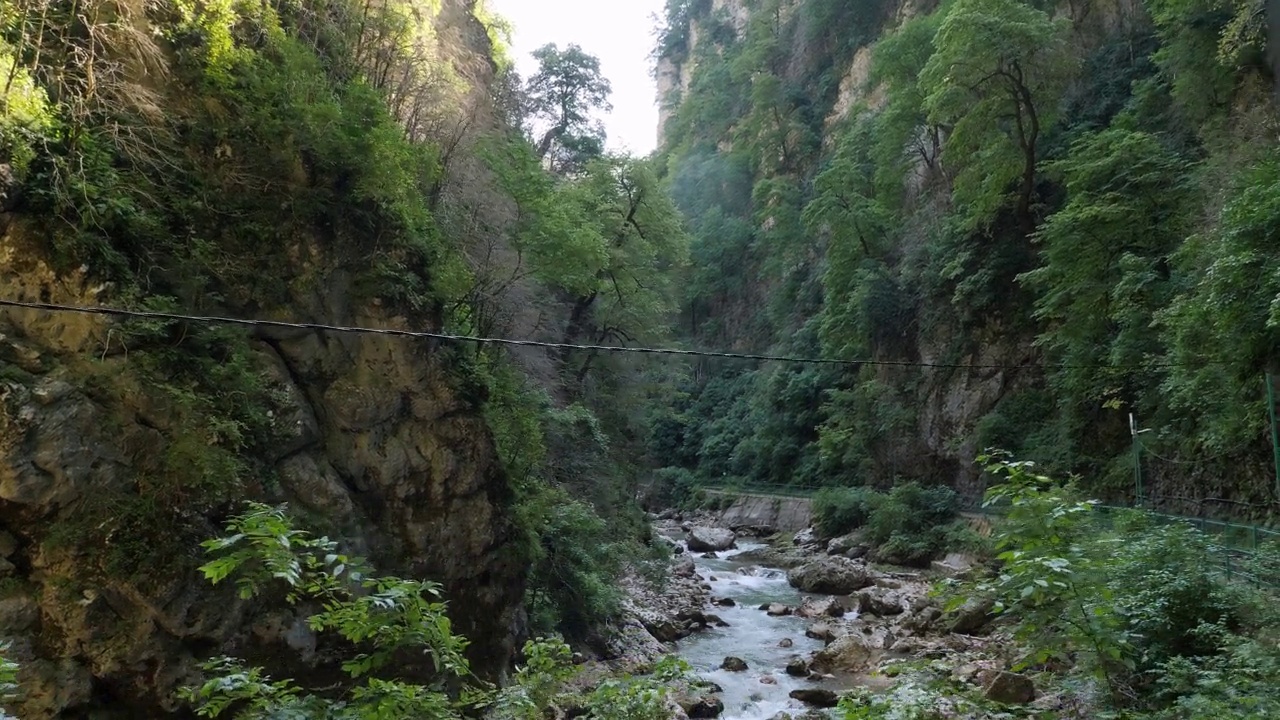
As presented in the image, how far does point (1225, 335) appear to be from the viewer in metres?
9.82

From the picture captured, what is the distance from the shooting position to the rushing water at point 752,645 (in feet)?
35.2

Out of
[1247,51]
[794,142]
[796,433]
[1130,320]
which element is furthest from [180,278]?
[794,142]

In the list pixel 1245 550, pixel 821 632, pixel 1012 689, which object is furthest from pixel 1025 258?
pixel 1012 689

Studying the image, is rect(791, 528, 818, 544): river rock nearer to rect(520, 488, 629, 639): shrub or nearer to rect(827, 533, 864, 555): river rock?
rect(827, 533, 864, 555): river rock

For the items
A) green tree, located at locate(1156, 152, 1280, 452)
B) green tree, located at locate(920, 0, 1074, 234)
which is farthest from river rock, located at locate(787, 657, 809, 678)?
green tree, located at locate(920, 0, 1074, 234)

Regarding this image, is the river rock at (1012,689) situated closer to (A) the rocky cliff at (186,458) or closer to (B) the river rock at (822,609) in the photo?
(A) the rocky cliff at (186,458)

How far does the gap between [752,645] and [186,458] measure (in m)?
10.6

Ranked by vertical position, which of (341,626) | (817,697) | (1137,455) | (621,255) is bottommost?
(817,697)

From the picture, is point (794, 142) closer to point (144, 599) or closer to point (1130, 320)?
point (1130, 320)

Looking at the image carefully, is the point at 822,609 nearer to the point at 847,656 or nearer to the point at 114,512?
the point at 847,656

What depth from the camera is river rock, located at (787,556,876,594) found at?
59.4ft

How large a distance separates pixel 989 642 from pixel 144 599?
11.9 meters

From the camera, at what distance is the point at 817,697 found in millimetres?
10477

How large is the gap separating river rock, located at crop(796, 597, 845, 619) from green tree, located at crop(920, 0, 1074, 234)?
1095cm
